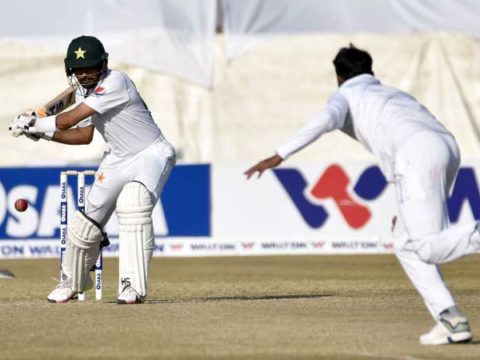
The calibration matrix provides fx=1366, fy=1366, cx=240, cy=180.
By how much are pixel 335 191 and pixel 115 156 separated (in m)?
7.49

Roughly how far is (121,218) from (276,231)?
7.52 m

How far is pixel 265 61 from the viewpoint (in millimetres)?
17328

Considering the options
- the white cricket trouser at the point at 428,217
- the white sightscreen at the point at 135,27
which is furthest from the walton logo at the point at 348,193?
the white cricket trouser at the point at 428,217

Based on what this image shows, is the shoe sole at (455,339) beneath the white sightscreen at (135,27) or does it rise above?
beneath

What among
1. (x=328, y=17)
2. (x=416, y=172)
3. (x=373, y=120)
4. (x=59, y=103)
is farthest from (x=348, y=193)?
(x=416, y=172)

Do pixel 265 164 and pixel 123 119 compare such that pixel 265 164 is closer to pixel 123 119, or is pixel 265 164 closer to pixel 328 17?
pixel 123 119

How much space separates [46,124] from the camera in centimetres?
827

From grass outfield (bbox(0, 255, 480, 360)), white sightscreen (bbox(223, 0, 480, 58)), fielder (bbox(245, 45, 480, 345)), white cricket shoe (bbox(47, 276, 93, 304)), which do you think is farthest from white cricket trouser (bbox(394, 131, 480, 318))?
white sightscreen (bbox(223, 0, 480, 58))

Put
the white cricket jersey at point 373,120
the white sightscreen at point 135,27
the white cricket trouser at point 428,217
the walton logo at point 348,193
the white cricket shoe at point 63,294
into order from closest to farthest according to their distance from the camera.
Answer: the white cricket trouser at point 428,217 < the white cricket jersey at point 373,120 < the white cricket shoe at point 63,294 < the walton logo at point 348,193 < the white sightscreen at point 135,27

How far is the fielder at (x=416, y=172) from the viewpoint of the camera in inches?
244

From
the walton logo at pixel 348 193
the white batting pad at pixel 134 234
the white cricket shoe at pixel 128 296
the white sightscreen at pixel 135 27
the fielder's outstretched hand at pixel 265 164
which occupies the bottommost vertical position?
the walton logo at pixel 348 193

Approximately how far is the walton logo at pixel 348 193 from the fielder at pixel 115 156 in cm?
726

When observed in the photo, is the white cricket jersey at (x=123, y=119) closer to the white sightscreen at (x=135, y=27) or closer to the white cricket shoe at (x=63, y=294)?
the white cricket shoe at (x=63, y=294)

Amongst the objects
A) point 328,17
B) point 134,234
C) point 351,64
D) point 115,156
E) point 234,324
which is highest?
point 328,17
